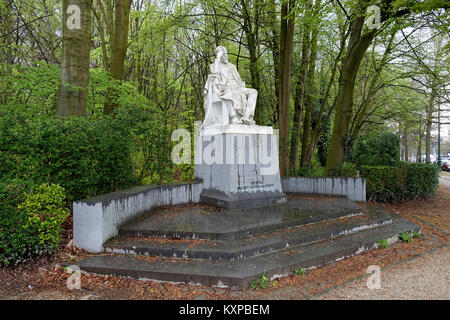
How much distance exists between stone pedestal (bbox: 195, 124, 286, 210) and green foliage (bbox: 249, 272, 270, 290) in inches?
98.4

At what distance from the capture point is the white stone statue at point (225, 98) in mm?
6273

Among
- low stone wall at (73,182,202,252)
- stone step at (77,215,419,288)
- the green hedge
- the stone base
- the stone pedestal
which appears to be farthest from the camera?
the green hedge

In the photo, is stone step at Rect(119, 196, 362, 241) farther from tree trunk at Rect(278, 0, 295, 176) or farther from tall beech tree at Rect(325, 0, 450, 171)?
tall beech tree at Rect(325, 0, 450, 171)

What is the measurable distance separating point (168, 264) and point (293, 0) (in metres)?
8.55

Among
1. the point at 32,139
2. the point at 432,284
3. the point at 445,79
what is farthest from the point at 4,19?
the point at 445,79

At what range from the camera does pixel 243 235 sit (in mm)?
4281

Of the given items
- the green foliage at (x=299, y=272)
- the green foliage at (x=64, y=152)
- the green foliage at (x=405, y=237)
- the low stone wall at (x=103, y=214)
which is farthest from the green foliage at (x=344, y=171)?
the green foliage at (x=64, y=152)

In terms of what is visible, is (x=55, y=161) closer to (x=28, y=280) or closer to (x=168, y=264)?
(x=28, y=280)

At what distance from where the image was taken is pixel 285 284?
3258 mm

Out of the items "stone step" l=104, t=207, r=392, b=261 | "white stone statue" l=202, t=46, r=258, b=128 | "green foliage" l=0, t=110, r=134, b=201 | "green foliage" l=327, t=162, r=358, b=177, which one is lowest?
"stone step" l=104, t=207, r=392, b=261

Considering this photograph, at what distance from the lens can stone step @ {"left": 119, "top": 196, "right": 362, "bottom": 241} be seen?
427 centimetres

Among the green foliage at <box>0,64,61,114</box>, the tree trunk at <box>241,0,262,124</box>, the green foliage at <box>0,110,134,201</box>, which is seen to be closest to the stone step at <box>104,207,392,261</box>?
the green foliage at <box>0,110,134,201</box>

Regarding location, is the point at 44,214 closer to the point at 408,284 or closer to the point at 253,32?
the point at 408,284

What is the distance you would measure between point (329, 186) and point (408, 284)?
476cm
